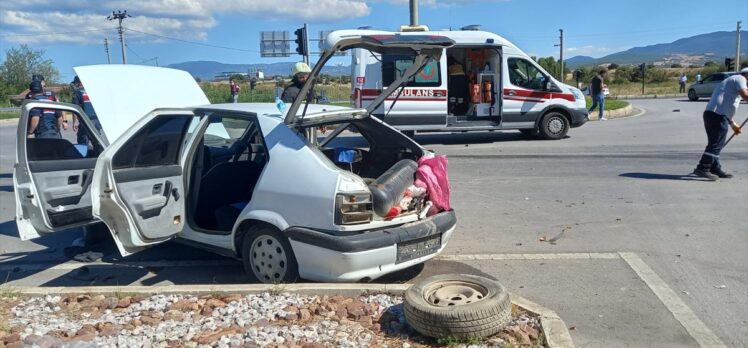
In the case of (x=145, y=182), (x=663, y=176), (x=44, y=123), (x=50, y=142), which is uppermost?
(x=44, y=123)

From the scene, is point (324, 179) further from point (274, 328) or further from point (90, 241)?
point (90, 241)

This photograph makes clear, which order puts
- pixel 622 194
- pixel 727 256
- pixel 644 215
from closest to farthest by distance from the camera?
pixel 727 256 → pixel 644 215 → pixel 622 194

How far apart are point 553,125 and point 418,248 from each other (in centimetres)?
1136

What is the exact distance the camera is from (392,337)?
12.4ft

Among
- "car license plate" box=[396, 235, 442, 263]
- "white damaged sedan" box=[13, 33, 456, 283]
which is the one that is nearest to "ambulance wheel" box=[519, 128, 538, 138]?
"white damaged sedan" box=[13, 33, 456, 283]

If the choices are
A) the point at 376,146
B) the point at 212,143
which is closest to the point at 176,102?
the point at 212,143

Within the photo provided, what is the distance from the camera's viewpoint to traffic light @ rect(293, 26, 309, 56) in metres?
16.9

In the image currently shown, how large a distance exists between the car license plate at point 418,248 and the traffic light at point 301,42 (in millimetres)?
12619

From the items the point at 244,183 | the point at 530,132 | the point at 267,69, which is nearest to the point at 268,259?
the point at 244,183

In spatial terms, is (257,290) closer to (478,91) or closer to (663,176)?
(663,176)

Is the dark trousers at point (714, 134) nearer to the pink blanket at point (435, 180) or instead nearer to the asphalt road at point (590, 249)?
the asphalt road at point (590, 249)

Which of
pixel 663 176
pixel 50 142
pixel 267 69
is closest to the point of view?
pixel 50 142

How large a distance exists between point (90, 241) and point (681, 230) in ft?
20.5

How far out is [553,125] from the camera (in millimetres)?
15344
